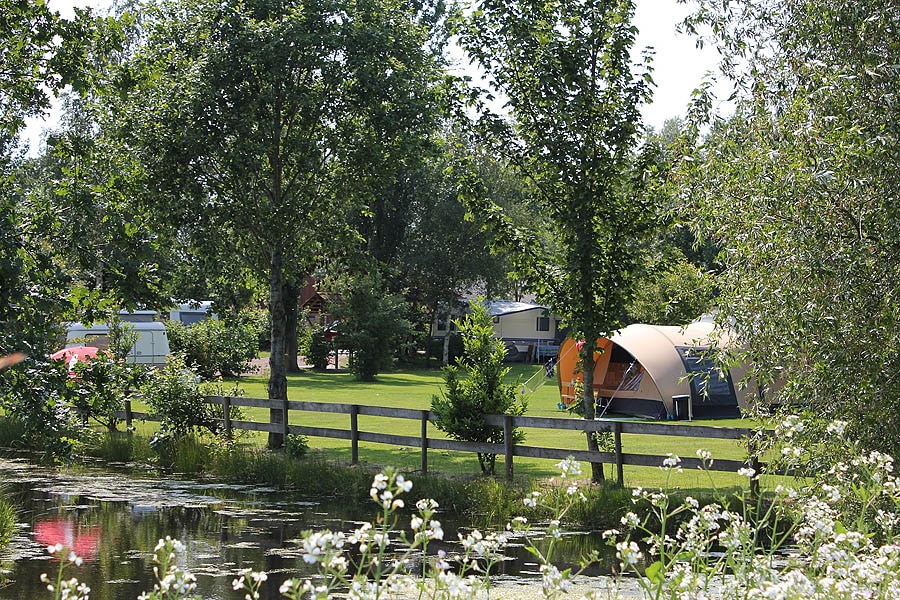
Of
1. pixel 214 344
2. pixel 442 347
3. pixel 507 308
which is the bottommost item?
pixel 214 344

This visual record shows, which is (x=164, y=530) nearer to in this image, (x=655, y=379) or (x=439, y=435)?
(x=439, y=435)

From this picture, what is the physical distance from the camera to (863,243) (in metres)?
8.08

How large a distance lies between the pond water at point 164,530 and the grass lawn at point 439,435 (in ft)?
6.14

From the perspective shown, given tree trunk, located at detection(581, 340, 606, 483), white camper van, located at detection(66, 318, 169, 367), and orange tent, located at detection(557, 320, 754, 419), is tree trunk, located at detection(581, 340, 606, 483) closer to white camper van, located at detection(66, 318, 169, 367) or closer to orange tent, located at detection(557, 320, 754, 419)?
orange tent, located at detection(557, 320, 754, 419)

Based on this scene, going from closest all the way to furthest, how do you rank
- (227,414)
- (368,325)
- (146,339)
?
(227,414)
(146,339)
(368,325)

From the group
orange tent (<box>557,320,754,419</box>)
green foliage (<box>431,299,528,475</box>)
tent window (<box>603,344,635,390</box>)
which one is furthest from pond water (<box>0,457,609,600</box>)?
tent window (<box>603,344,635,390</box>)

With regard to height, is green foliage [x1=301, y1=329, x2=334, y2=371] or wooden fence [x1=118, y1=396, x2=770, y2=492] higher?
green foliage [x1=301, y1=329, x2=334, y2=371]

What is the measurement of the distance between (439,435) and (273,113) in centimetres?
701

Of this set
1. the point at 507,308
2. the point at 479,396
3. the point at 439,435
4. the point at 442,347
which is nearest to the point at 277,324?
the point at 439,435

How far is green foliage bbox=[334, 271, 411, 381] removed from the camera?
118ft

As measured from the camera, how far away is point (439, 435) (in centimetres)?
1945

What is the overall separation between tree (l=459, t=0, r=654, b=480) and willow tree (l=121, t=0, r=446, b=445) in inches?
164

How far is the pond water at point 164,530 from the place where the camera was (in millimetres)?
9023

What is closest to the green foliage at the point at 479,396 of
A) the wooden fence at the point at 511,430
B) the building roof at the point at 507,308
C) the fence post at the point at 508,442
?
the wooden fence at the point at 511,430
